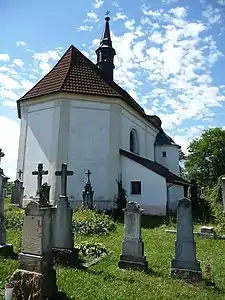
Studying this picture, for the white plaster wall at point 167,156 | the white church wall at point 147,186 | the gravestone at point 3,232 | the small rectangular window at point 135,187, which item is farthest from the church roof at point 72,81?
the gravestone at point 3,232

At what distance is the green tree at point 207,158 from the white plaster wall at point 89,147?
25518 millimetres

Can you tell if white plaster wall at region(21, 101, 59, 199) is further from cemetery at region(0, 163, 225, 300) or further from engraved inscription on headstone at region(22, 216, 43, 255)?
engraved inscription on headstone at region(22, 216, 43, 255)

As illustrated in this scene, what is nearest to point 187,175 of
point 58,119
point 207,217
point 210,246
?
point 207,217

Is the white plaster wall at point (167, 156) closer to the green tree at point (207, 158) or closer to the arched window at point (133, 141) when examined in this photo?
the arched window at point (133, 141)

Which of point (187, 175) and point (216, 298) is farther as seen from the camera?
point (187, 175)

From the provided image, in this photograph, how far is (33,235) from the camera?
16.1 ft

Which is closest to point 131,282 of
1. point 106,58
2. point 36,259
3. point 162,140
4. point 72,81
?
point 36,259

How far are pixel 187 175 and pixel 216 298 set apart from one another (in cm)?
4063

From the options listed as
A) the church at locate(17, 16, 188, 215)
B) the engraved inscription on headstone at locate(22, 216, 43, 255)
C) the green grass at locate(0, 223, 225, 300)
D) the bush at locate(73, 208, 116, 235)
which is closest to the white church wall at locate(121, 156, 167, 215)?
the church at locate(17, 16, 188, 215)

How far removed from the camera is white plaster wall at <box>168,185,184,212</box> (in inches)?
781

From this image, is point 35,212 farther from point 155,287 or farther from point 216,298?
point 216,298

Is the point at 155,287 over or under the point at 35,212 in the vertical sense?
under

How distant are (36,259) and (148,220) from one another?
1196cm

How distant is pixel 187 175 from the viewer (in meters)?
44.5
